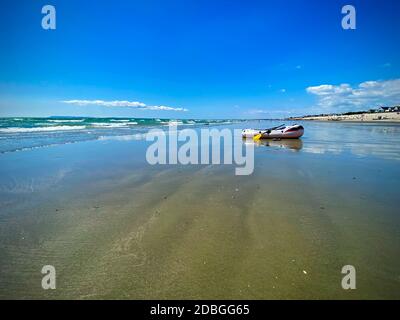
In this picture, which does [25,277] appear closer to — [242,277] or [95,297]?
[95,297]

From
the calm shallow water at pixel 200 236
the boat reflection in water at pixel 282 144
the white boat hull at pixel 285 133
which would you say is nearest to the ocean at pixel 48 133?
the calm shallow water at pixel 200 236

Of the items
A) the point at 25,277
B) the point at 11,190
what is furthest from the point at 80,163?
the point at 25,277

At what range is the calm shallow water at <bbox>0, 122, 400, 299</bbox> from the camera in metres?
2.46

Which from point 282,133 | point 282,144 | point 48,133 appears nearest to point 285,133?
point 282,133

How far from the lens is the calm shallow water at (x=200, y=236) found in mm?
2459

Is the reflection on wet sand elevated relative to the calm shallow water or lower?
elevated

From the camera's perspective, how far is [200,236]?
3.46 m

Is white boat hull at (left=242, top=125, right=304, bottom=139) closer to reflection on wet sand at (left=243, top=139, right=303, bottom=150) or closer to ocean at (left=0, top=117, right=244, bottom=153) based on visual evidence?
reflection on wet sand at (left=243, top=139, right=303, bottom=150)

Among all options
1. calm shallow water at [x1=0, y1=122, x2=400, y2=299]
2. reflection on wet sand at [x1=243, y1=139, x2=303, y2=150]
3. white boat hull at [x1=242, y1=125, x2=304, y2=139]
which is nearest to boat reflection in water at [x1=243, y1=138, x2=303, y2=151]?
reflection on wet sand at [x1=243, y1=139, x2=303, y2=150]

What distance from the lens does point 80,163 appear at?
8844 mm

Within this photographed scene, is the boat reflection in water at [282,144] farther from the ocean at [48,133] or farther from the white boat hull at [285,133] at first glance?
the ocean at [48,133]

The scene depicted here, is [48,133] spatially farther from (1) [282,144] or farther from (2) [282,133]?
(2) [282,133]

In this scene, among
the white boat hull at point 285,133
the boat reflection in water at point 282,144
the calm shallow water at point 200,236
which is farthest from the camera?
the white boat hull at point 285,133
